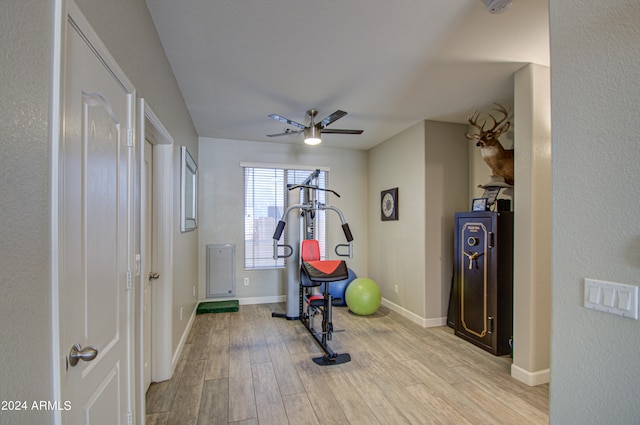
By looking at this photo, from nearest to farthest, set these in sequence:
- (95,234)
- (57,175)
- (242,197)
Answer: (57,175)
(95,234)
(242,197)

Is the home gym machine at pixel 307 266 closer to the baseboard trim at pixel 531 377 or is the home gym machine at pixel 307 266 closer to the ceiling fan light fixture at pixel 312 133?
the ceiling fan light fixture at pixel 312 133

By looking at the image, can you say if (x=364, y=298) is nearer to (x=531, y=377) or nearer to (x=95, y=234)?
(x=531, y=377)

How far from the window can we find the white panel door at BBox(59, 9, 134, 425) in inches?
135

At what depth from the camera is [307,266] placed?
323 centimetres

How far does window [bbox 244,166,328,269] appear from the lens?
16.1ft

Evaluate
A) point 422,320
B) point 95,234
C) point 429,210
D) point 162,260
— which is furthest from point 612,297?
point 422,320

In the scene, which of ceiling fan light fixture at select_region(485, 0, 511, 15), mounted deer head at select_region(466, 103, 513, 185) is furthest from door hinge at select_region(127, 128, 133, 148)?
mounted deer head at select_region(466, 103, 513, 185)

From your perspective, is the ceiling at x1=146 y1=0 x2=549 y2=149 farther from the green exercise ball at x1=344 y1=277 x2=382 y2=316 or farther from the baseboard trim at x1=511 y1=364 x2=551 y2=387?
the baseboard trim at x1=511 y1=364 x2=551 y2=387

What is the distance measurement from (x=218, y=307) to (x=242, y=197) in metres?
1.73

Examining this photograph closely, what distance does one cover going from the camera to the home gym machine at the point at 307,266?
317cm

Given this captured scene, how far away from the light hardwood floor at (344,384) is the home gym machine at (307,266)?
345mm

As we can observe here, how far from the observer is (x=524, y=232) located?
8.34 ft

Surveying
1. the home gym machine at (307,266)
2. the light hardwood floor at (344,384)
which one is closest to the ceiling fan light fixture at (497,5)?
the home gym machine at (307,266)

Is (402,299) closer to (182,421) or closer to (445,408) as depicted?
(445,408)
